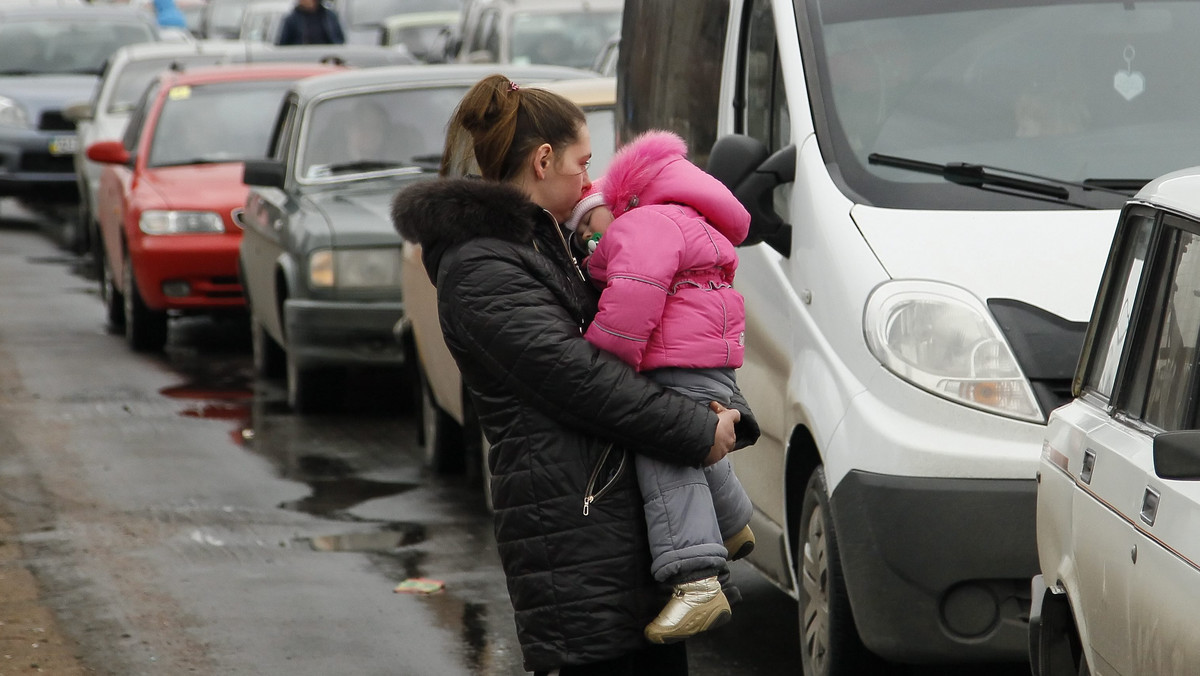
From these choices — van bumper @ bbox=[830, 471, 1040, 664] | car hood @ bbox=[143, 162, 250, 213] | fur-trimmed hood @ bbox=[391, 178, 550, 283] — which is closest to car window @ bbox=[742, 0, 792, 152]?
van bumper @ bbox=[830, 471, 1040, 664]

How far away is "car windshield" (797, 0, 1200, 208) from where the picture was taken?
531 cm

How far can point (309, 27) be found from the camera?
19.8 meters

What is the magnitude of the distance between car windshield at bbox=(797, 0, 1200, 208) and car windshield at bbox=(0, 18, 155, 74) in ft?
52.0

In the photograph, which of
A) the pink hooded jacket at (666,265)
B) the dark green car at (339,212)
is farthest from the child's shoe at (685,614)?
the dark green car at (339,212)

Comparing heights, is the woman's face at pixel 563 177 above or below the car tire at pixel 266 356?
above

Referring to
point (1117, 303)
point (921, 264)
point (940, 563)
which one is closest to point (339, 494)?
point (921, 264)

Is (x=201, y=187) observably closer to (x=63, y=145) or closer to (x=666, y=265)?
(x=63, y=145)

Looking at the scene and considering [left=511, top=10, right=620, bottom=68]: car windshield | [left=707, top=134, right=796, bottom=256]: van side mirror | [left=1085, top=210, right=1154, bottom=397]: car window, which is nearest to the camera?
[left=1085, top=210, right=1154, bottom=397]: car window

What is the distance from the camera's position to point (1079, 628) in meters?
3.88

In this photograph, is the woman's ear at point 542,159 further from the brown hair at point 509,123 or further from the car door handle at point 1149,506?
the car door handle at point 1149,506

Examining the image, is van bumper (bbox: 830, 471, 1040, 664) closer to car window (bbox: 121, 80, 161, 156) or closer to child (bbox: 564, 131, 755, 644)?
child (bbox: 564, 131, 755, 644)

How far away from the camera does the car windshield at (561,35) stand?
17.8 meters

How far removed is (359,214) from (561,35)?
8.38 meters

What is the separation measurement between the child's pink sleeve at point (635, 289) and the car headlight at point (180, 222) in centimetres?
906
